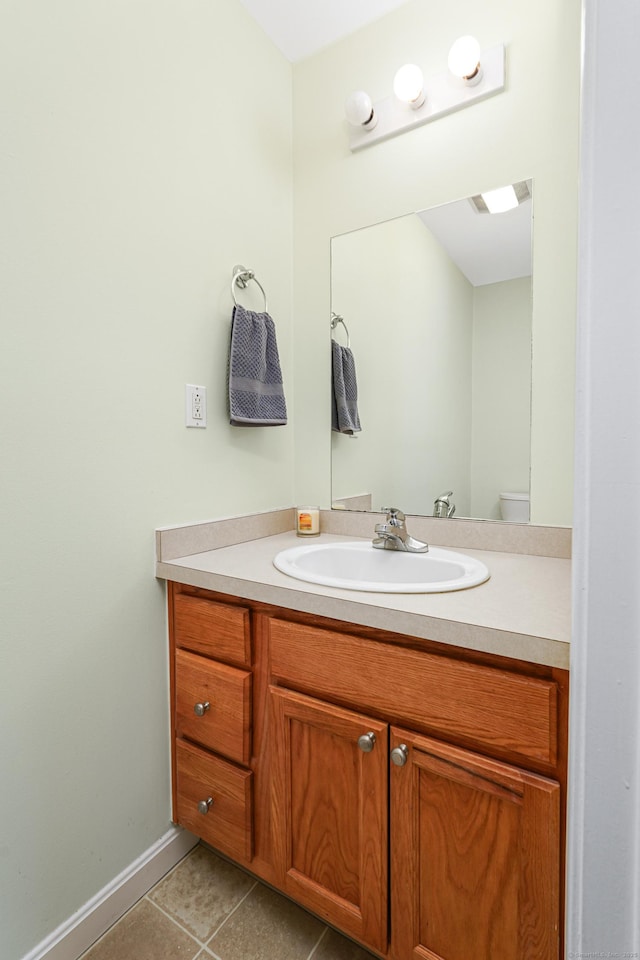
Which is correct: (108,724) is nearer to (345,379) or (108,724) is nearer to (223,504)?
(223,504)

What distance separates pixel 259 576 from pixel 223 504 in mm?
416

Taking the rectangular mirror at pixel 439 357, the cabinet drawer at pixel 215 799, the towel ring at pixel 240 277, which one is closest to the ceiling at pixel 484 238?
the rectangular mirror at pixel 439 357

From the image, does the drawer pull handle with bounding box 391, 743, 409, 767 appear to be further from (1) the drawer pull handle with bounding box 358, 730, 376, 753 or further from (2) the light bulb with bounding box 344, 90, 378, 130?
(2) the light bulb with bounding box 344, 90, 378, 130

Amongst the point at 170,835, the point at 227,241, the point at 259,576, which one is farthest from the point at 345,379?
the point at 170,835

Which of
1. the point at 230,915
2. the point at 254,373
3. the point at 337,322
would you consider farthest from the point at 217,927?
the point at 337,322

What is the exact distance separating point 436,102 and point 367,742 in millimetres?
1663

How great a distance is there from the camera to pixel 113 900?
108cm

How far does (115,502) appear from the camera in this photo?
43.3 inches

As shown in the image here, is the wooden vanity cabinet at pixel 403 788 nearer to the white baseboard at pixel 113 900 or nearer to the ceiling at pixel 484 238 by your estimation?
the white baseboard at pixel 113 900

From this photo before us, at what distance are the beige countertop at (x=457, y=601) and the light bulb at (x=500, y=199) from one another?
0.95 metres

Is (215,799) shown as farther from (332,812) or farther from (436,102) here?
(436,102)

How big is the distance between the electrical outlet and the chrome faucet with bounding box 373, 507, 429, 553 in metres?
0.59

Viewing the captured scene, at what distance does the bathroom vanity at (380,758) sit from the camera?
734 millimetres

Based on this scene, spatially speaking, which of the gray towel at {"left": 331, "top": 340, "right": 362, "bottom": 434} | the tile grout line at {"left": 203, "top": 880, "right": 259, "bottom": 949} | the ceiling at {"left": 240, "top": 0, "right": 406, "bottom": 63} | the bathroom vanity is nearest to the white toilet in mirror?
the bathroom vanity
